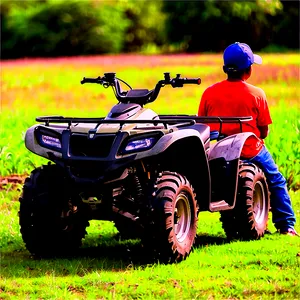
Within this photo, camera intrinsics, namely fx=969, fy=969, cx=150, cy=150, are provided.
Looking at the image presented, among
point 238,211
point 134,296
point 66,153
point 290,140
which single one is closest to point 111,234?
point 238,211

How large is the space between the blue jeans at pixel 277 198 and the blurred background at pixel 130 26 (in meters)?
55.1

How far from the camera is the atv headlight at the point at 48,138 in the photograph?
731 centimetres

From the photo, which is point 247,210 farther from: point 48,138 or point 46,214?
point 48,138

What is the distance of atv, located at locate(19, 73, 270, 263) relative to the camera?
23.1ft

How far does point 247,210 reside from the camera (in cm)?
814

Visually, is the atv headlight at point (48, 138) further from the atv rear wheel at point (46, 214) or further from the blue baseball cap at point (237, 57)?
the blue baseball cap at point (237, 57)

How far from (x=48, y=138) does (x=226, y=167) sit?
1.49 metres

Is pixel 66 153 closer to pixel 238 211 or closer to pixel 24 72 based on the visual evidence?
pixel 238 211

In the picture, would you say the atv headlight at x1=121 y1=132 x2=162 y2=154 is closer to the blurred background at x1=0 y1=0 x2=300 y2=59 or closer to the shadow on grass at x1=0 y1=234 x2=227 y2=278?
the shadow on grass at x1=0 y1=234 x2=227 y2=278

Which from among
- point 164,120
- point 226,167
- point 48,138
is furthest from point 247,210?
point 48,138

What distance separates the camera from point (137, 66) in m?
36.0

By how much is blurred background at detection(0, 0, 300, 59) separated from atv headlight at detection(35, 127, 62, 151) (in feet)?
185

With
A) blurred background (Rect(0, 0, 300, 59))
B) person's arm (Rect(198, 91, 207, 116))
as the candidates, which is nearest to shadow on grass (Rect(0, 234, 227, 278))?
person's arm (Rect(198, 91, 207, 116))

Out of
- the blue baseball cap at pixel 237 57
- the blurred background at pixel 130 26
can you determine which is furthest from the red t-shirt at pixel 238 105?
the blurred background at pixel 130 26
